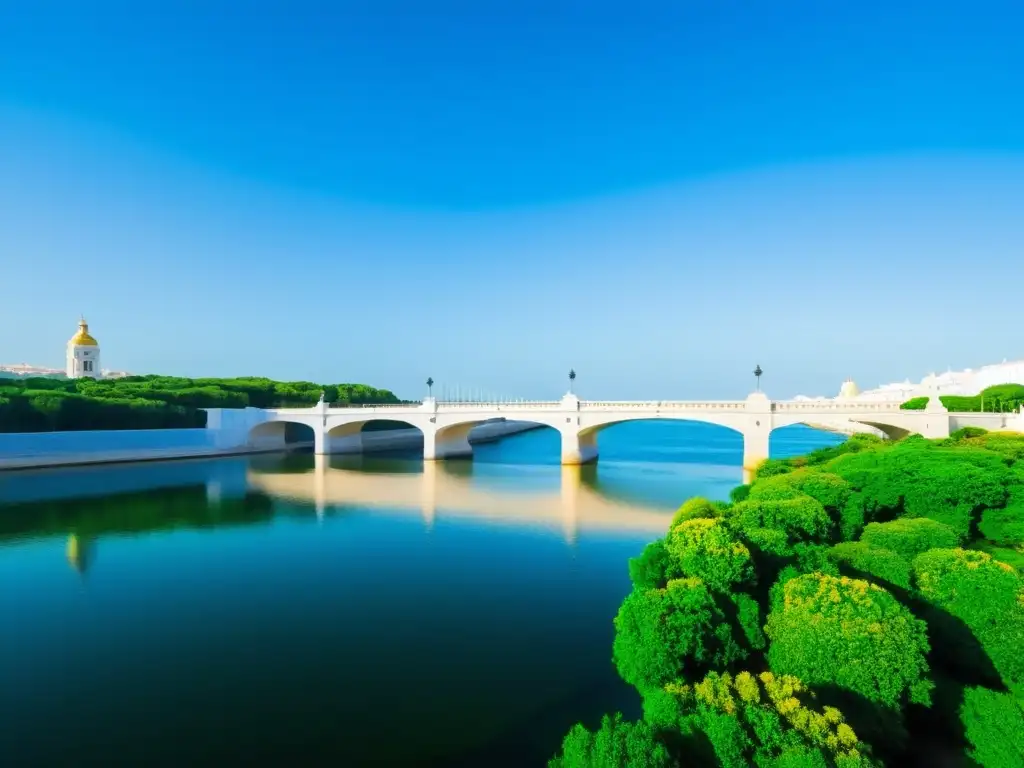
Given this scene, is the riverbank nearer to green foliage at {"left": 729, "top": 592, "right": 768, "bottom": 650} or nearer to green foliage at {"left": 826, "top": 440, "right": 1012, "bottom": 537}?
green foliage at {"left": 729, "top": 592, "right": 768, "bottom": 650}

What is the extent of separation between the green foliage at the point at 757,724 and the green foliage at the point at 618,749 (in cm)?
66

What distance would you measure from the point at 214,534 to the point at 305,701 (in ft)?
50.5

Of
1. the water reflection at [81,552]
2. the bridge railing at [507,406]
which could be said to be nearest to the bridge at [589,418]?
the bridge railing at [507,406]

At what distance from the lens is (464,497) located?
33469 millimetres

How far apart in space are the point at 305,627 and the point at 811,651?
10703mm

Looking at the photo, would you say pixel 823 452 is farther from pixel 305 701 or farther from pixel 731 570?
pixel 305 701

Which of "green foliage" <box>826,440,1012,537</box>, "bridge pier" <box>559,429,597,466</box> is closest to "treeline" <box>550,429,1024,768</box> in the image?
"green foliage" <box>826,440,1012,537</box>

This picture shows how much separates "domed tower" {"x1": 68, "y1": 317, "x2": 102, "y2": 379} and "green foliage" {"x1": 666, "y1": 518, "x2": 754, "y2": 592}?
76.4 meters

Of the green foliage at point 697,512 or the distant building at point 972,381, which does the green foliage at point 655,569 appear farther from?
the distant building at point 972,381

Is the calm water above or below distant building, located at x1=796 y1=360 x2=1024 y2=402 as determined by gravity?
below

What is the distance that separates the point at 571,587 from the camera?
680 inches

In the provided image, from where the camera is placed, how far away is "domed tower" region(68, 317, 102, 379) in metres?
69.4

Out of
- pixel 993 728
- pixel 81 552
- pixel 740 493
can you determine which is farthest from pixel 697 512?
pixel 81 552

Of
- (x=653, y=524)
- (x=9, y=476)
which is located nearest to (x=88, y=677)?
(x=653, y=524)
